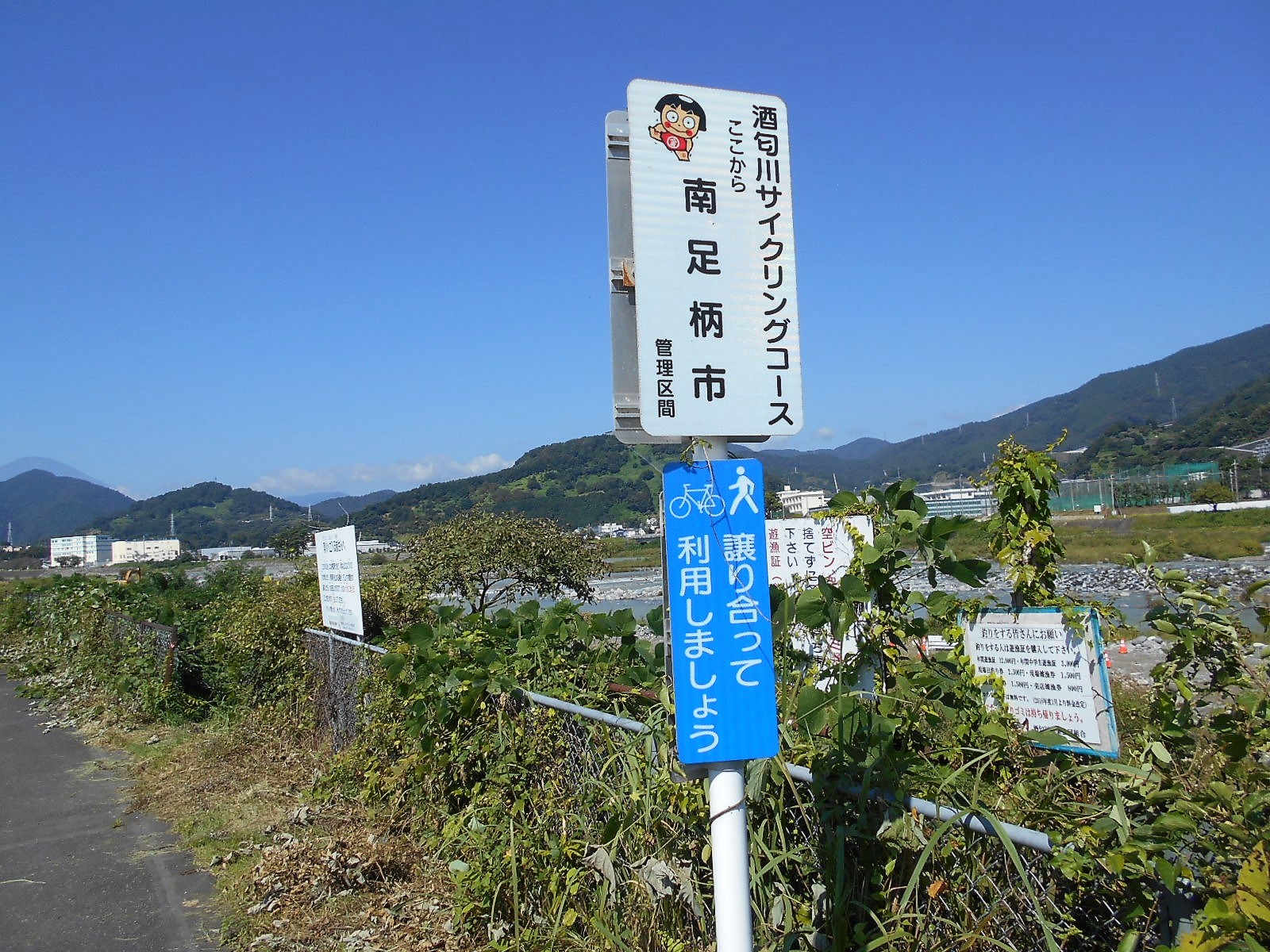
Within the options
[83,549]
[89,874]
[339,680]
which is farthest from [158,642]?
[83,549]

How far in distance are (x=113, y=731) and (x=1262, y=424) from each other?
40067 millimetres

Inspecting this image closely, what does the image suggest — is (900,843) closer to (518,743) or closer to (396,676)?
(518,743)

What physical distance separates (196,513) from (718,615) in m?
88.1

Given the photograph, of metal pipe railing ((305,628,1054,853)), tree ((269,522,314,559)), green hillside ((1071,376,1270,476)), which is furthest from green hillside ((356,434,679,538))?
metal pipe railing ((305,628,1054,853))

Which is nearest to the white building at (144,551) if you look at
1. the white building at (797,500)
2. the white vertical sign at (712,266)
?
the white building at (797,500)

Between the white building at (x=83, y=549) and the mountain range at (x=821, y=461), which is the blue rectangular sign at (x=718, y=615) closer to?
the mountain range at (x=821, y=461)

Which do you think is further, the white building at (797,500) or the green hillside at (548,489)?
the green hillside at (548,489)

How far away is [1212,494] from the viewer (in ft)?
87.4

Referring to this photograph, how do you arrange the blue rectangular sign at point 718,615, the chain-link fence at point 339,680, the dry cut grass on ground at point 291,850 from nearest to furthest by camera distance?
1. the blue rectangular sign at point 718,615
2. the dry cut grass on ground at point 291,850
3. the chain-link fence at point 339,680

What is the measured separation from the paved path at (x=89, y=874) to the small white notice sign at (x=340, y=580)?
1.93 meters

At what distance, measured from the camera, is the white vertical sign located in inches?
84.2

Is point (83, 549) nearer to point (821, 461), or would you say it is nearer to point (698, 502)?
point (821, 461)

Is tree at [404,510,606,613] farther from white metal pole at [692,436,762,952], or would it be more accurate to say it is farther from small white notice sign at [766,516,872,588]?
white metal pole at [692,436,762,952]

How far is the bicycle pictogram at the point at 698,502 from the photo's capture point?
6.92 ft
